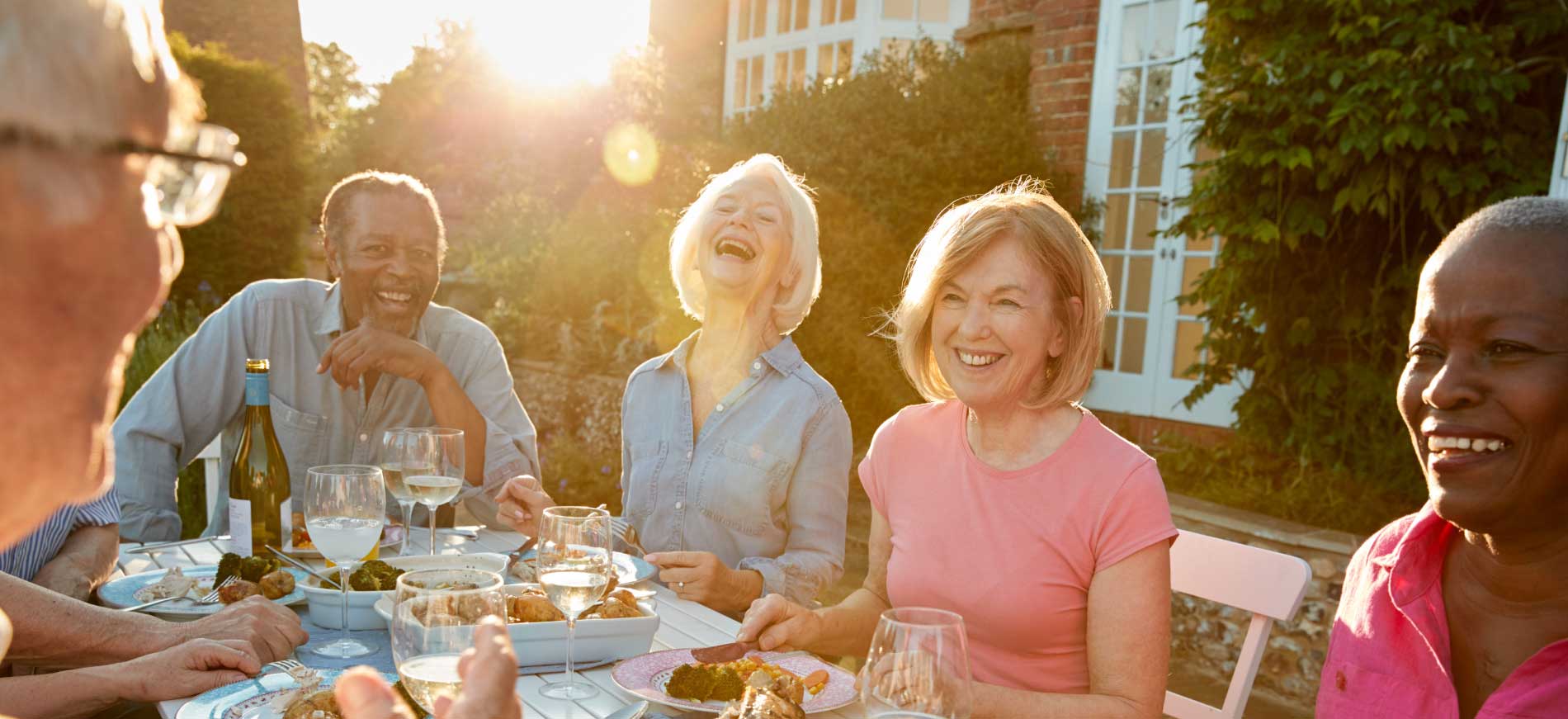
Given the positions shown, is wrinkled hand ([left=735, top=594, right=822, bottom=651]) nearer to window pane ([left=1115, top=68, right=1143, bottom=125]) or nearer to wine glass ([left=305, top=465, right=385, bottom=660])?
wine glass ([left=305, top=465, right=385, bottom=660])

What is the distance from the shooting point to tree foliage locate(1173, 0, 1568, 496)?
4426 millimetres

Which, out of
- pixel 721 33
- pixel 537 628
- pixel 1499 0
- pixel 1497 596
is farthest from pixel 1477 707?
pixel 721 33

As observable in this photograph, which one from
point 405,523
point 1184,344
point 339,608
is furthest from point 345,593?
point 1184,344

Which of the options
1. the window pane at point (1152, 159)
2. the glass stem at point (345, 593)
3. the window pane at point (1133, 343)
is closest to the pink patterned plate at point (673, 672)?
the glass stem at point (345, 593)

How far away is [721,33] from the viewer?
14.4 metres

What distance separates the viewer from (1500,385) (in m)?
1.65

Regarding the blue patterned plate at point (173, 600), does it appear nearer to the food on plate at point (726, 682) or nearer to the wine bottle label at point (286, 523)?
the wine bottle label at point (286, 523)

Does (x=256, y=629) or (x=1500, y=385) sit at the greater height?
(x=1500, y=385)

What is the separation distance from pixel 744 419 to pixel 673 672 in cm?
132

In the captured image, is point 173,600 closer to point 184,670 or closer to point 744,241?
point 184,670

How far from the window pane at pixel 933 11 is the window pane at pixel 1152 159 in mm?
3323

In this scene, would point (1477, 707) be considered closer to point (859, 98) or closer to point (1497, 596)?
point (1497, 596)

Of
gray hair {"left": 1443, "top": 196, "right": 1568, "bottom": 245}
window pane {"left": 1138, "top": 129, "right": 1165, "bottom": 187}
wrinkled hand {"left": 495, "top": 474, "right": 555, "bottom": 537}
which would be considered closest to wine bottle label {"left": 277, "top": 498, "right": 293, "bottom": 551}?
wrinkled hand {"left": 495, "top": 474, "right": 555, "bottom": 537}

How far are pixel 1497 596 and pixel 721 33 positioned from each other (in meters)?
13.6
